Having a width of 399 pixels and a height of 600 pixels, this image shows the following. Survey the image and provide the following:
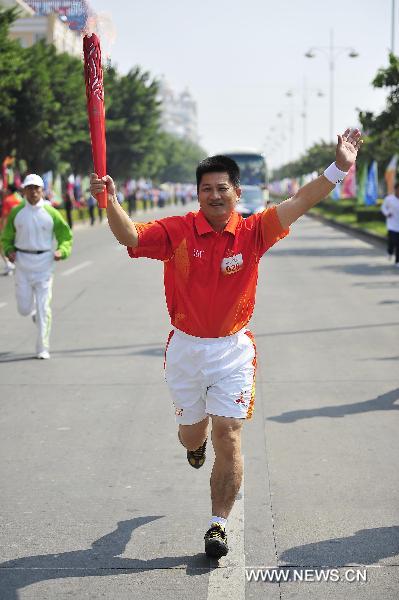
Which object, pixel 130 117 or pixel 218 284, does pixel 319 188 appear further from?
pixel 130 117

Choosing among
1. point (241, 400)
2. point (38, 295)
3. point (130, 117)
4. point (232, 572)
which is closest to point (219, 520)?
point (232, 572)

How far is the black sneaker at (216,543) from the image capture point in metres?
4.76

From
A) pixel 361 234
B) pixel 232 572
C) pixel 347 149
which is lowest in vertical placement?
pixel 361 234

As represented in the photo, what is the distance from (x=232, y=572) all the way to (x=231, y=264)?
1334 millimetres

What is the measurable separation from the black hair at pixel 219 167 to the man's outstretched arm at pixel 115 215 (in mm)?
371

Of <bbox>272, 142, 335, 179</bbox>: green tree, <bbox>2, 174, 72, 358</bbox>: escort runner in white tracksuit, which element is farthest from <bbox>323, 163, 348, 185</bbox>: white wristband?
<bbox>272, 142, 335, 179</bbox>: green tree

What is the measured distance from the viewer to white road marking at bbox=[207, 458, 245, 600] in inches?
173

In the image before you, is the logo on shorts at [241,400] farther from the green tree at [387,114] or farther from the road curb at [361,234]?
the road curb at [361,234]

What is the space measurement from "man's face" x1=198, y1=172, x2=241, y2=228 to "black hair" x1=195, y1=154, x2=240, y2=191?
2 centimetres

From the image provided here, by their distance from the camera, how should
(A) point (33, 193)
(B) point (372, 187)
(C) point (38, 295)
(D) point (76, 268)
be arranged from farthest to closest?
(B) point (372, 187), (D) point (76, 268), (C) point (38, 295), (A) point (33, 193)

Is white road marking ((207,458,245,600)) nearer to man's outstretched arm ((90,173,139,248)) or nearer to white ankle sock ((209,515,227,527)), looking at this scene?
white ankle sock ((209,515,227,527))

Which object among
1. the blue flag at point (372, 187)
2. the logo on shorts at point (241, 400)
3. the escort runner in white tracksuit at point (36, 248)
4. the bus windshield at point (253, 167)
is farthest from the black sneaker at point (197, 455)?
the bus windshield at point (253, 167)

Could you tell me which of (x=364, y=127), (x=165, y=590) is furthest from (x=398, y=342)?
(x=364, y=127)

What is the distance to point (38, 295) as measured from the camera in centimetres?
1056
